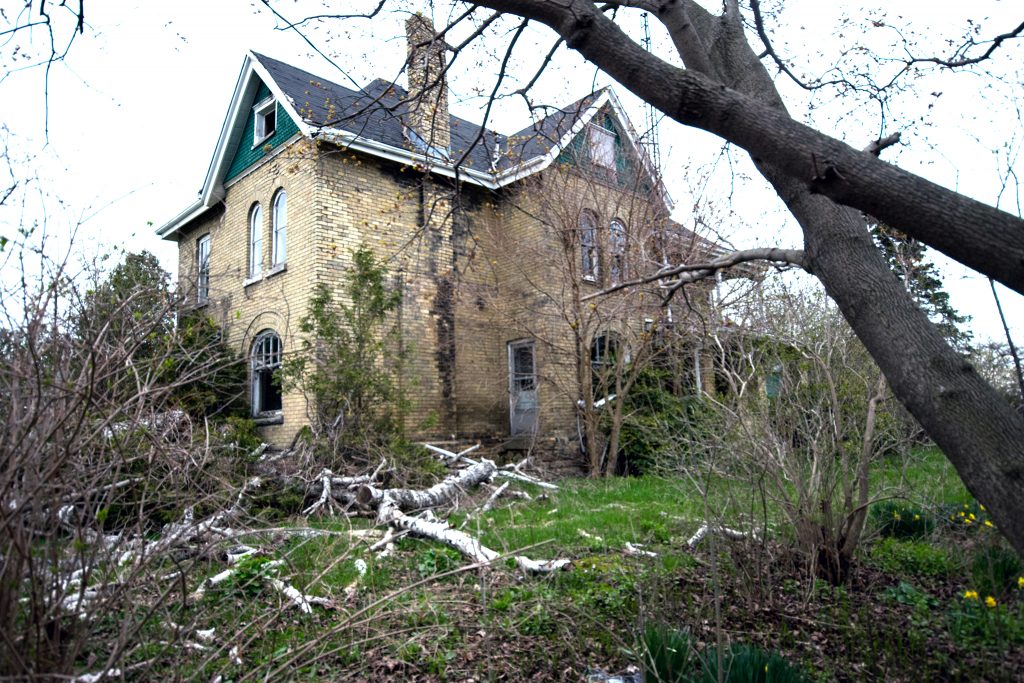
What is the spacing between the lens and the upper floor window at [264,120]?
15781 millimetres

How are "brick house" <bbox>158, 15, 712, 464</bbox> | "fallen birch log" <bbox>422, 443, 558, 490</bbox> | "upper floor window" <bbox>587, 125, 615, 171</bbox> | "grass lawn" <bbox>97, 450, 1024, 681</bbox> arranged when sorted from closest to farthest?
"grass lawn" <bbox>97, 450, 1024, 681</bbox>
"fallen birch log" <bbox>422, 443, 558, 490</bbox>
"brick house" <bbox>158, 15, 712, 464</bbox>
"upper floor window" <bbox>587, 125, 615, 171</bbox>

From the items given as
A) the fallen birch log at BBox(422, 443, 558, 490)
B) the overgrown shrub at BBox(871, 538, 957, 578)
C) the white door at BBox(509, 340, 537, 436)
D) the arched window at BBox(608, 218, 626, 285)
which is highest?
the arched window at BBox(608, 218, 626, 285)

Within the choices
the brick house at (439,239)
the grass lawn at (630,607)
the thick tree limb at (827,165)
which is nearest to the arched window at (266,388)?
the brick house at (439,239)

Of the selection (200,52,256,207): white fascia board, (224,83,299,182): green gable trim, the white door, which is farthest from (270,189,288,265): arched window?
the white door

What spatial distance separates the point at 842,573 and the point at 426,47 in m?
5.67

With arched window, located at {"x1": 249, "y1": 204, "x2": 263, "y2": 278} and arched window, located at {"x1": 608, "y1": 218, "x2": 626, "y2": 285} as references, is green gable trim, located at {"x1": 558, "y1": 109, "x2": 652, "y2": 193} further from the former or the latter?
arched window, located at {"x1": 249, "y1": 204, "x2": 263, "y2": 278}

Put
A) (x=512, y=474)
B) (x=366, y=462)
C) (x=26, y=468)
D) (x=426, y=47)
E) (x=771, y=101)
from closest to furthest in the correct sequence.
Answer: (x=26, y=468) → (x=771, y=101) → (x=426, y=47) → (x=366, y=462) → (x=512, y=474)

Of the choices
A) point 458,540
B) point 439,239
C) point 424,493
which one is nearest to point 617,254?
point 439,239

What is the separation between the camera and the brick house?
13555mm

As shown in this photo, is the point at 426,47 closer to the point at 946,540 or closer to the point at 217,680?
the point at 217,680

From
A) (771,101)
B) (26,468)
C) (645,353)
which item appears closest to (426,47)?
(771,101)

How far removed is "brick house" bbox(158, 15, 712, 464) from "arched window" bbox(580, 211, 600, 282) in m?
0.06

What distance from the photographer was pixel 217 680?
355 centimetres

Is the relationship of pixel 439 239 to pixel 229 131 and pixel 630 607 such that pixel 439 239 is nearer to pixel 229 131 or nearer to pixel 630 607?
pixel 229 131
